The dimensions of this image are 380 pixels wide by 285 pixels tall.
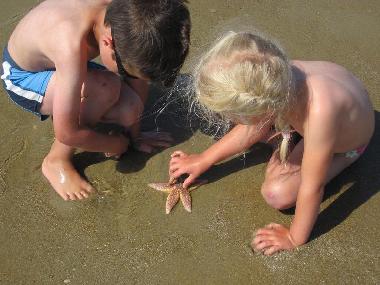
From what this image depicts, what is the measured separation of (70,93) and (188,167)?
91 cm

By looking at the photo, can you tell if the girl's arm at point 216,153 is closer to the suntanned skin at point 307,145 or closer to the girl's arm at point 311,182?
the suntanned skin at point 307,145

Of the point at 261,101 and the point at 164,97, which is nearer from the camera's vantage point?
the point at 261,101

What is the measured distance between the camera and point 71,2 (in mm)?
3211

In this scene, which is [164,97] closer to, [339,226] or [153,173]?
[153,173]

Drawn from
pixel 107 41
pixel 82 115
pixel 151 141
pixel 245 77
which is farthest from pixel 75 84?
pixel 245 77

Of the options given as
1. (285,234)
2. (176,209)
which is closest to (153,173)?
(176,209)

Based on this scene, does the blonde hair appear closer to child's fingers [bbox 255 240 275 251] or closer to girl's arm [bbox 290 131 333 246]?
girl's arm [bbox 290 131 333 246]

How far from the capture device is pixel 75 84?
3037 mm

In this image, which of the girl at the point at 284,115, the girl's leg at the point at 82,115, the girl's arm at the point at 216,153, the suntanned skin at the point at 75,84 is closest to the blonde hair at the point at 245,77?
the girl at the point at 284,115

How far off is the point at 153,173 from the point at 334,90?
1.45 m

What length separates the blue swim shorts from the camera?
3.40 m

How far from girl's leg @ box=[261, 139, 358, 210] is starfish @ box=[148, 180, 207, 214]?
46cm

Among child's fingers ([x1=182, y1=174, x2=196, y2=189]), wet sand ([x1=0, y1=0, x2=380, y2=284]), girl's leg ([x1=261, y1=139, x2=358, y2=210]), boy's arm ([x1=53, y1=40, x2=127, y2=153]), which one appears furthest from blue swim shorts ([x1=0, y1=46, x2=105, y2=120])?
girl's leg ([x1=261, y1=139, x2=358, y2=210])

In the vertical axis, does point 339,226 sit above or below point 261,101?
below
